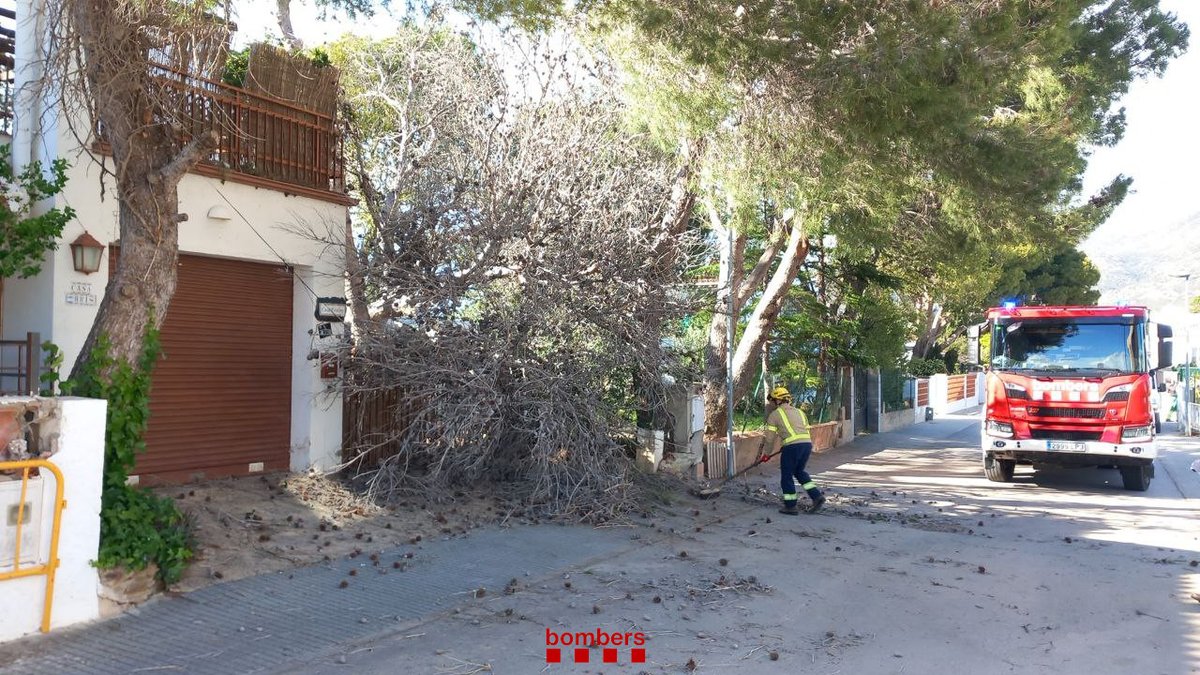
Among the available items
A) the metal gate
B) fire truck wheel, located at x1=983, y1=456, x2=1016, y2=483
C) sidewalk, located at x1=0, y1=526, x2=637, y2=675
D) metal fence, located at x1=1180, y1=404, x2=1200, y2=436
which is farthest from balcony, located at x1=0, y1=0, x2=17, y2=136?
metal fence, located at x1=1180, y1=404, x2=1200, y2=436

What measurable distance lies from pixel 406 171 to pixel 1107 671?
8112mm

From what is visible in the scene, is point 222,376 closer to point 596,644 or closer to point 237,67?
point 237,67

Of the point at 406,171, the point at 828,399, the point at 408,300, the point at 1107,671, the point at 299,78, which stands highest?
the point at 299,78

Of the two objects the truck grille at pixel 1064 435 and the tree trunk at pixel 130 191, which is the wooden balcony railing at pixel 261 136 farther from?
the truck grille at pixel 1064 435

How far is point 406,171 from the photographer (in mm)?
10320

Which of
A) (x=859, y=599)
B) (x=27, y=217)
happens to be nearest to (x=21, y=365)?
(x=27, y=217)

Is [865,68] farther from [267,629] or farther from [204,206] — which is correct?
[267,629]

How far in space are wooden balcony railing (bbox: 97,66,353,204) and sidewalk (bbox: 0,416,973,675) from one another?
406 cm

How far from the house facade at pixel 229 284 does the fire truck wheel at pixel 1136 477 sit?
11.2m

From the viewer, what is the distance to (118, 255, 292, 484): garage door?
8.78 meters

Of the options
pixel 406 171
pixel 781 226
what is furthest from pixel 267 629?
pixel 781 226

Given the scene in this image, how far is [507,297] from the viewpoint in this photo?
1010cm

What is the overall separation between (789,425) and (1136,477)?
6.13m

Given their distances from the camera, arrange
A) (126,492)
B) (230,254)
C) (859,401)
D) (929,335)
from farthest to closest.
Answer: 1. (929,335)
2. (859,401)
3. (230,254)
4. (126,492)
